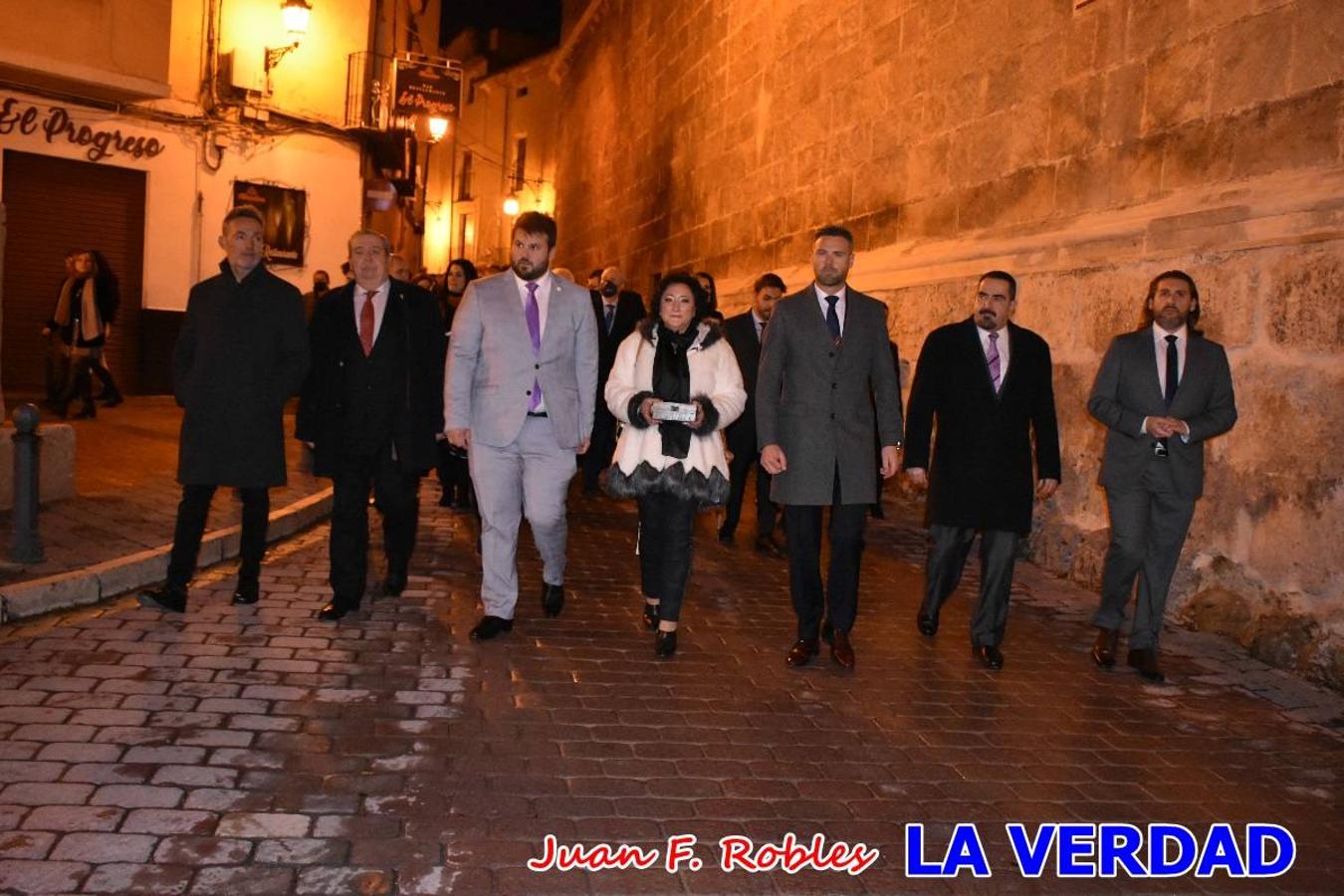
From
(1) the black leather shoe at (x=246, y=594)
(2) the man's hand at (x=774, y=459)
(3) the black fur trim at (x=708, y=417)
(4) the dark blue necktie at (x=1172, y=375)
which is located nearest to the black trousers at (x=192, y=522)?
(1) the black leather shoe at (x=246, y=594)

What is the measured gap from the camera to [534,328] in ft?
20.1

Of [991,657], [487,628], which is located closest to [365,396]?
[487,628]

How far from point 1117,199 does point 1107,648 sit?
320 centimetres

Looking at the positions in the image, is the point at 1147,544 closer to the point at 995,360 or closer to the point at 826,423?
the point at 995,360

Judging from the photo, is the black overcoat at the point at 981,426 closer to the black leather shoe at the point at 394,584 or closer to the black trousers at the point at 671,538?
the black trousers at the point at 671,538

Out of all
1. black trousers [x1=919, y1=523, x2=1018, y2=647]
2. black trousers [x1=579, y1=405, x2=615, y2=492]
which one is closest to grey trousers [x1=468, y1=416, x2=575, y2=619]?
black trousers [x1=919, y1=523, x2=1018, y2=647]

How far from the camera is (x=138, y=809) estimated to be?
372 cm

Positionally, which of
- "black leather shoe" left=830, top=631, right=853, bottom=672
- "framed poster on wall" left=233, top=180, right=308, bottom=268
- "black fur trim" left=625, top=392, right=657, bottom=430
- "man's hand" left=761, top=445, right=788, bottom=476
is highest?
"framed poster on wall" left=233, top=180, right=308, bottom=268

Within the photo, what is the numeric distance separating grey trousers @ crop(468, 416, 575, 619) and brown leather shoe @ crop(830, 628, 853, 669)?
1517mm

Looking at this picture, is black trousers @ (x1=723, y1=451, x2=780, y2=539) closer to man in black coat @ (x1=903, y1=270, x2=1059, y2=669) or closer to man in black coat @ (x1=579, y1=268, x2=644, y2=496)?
man in black coat @ (x1=579, y1=268, x2=644, y2=496)

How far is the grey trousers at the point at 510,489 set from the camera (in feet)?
19.9

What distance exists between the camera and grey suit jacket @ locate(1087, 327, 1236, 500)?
19.8ft

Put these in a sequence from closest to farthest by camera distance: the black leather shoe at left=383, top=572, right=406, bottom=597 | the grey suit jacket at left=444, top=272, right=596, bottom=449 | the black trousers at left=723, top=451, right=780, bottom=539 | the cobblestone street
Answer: the cobblestone street < the grey suit jacket at left=444, top=272, right=596, bottom=449 < the black leather shoe at left=383, top=572, right=406, bottom=597 < the black trousers at left=723, top=451, right=780, bottom=539

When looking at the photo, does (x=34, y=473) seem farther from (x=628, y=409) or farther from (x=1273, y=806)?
(x=1273, y=806)
